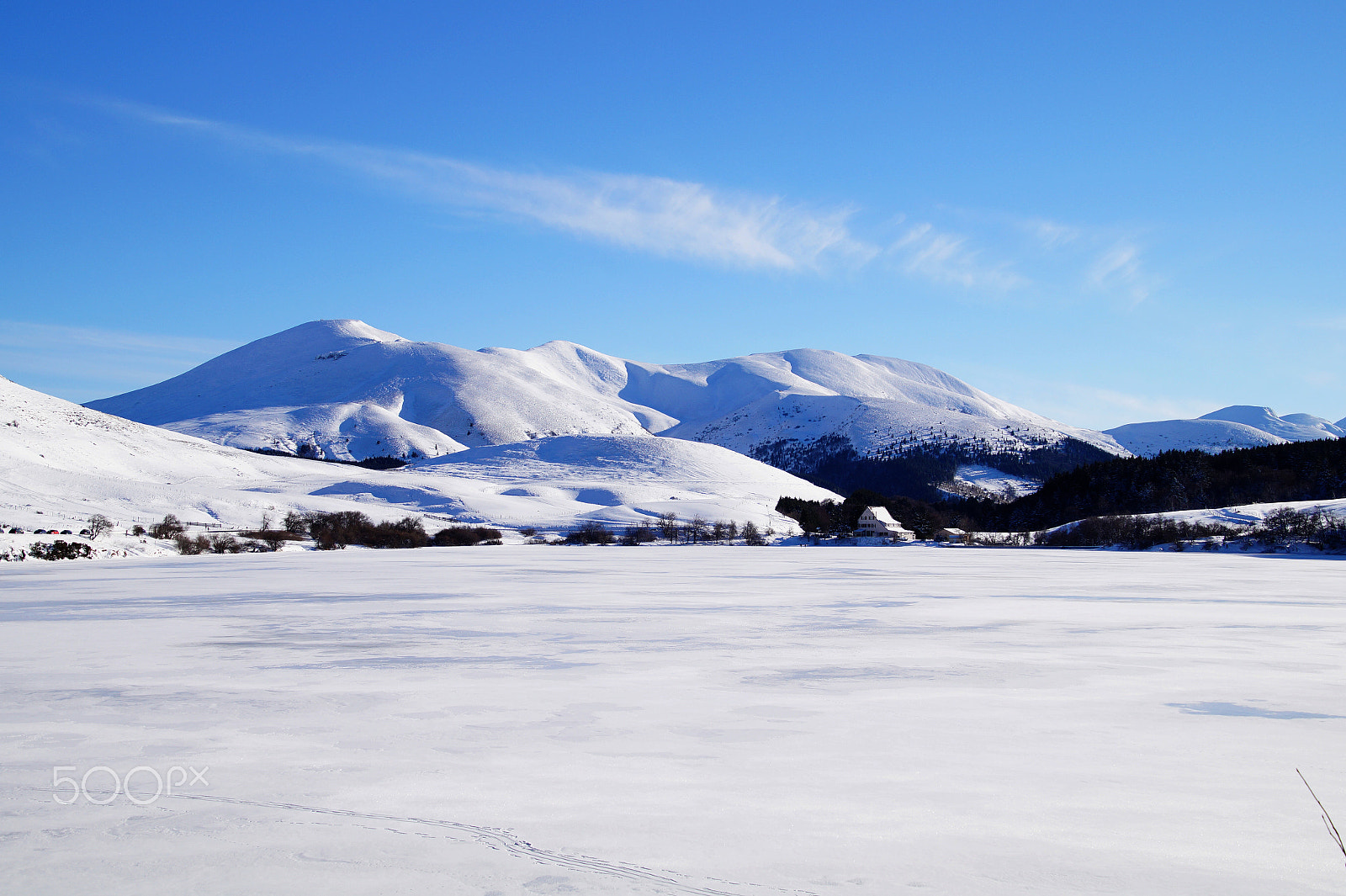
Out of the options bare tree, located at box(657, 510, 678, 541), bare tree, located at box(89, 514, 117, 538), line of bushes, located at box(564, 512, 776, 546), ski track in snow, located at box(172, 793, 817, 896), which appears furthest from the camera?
bare tree, located at box(657, 510, 678, 541)

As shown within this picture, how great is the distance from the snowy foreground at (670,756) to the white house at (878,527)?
88610mm

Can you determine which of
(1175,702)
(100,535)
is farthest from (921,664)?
(100,535)

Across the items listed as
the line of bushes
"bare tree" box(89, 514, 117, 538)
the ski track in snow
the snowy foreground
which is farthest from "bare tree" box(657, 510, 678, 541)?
the ski track in snow

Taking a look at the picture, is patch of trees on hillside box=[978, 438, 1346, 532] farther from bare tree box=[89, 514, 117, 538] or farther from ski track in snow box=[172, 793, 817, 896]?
ski track in snow box=[172, 793, 817, 896]

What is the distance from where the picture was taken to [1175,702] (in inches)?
382

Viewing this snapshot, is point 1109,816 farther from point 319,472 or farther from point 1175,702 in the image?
point 319,472

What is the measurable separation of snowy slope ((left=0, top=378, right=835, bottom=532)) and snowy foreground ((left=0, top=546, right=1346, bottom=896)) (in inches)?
2644

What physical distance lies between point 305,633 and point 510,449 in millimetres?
166265

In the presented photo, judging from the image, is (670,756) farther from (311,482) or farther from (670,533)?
(311,482)

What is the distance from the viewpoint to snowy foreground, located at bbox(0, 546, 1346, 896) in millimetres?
5055

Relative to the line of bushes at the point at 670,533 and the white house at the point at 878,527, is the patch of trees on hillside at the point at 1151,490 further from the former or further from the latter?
the line of bushes at the point at 670,533

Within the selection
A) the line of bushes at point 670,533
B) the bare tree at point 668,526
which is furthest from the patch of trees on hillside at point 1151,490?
the bare tree at point 668,526

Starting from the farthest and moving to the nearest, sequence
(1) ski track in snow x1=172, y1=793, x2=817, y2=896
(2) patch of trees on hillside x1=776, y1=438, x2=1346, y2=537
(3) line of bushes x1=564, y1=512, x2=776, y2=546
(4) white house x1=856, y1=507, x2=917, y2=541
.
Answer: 1. (2) patch of trees on hillside x1=776, y1=438, x2=1346, y2=537
2. (4) white house x1=856, y1=507, x2=917, y2=541
3. (3) line of bushes x1=564, y1=512, x2=776, y2=546
4. (1) ski track in snow x1=172, y1=793, x2=817, y2=896

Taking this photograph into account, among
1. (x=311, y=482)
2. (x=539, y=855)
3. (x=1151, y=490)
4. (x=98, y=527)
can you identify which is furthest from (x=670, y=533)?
(x=539, y=855)
